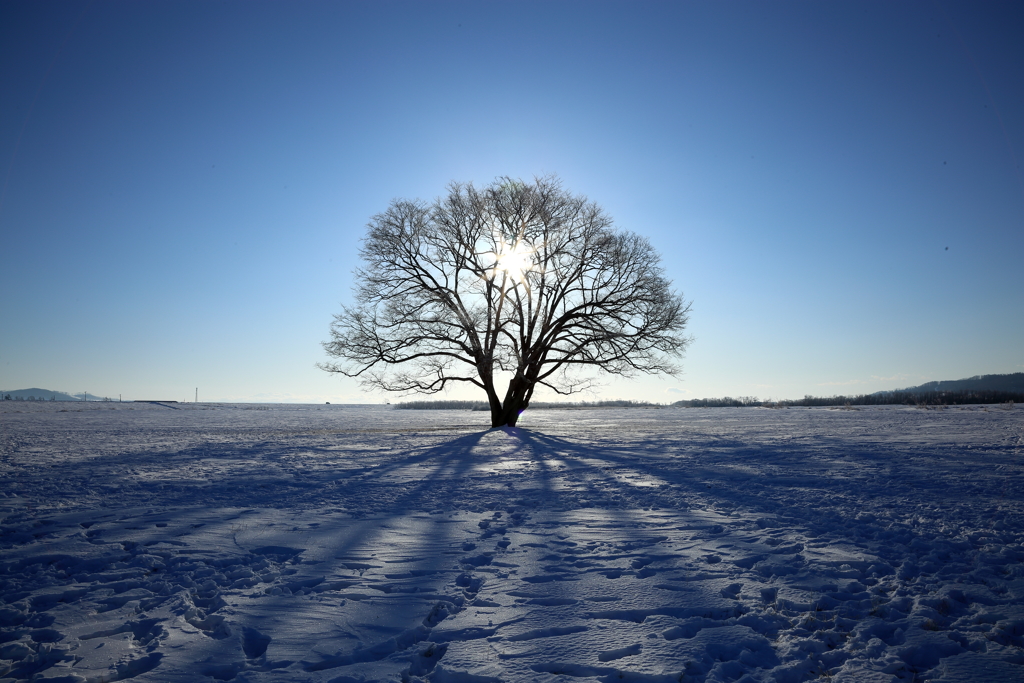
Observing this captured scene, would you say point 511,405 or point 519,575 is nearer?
point 519,575

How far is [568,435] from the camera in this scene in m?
18.2

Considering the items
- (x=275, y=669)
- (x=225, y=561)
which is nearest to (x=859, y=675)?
(x=275, y=669)

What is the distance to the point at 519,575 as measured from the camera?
4664mm

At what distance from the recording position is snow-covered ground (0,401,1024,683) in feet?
10.8

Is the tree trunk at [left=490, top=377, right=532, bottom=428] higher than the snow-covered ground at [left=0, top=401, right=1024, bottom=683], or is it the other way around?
the tree trunk at [left=490, top=377, right=532, bottom=428]

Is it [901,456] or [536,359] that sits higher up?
[536,359]

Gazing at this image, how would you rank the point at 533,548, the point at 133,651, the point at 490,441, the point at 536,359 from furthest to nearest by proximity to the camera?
the point at 536,359 < the point at 490,441 < the point at 533,548 < the point at 133,651

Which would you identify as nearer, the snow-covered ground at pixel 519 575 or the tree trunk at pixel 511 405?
the snow-covered ground at pixel 519 575

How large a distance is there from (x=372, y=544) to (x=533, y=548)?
73.3 inches

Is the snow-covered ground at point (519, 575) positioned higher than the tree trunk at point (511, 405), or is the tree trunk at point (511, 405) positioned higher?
the tree trunk at point (511, 405)

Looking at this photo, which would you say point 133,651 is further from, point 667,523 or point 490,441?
point 490,441

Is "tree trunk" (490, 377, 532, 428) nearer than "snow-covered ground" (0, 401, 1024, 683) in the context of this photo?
No

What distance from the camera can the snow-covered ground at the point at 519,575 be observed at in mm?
3297

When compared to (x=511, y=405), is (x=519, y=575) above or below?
below
